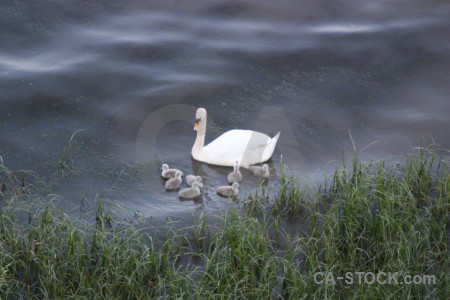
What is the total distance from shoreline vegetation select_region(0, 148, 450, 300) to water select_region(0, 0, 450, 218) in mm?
783

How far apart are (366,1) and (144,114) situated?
529 centimetres

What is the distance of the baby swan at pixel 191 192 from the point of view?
8055 millimetres

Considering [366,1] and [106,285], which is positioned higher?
[366,1]

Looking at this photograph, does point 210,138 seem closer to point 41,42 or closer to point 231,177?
point 231,177

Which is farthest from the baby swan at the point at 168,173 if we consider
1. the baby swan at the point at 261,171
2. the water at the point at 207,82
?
the baby swan at the point at 261,171

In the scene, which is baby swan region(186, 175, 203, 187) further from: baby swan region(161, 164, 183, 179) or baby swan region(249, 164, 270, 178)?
baby swan region(249, 164, 270, 178)

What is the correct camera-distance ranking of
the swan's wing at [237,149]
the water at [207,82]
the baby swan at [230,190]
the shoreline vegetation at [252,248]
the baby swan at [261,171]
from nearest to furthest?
the shoreline vegetation at [252,248] → the baby swan at [230,190] → the baby swan at [261,171] → the swan's wing at [237,149] → the water at [207,82]

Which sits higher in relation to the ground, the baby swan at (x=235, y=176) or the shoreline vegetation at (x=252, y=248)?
the baby swan at (x=235, y=176)

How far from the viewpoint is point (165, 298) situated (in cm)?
611

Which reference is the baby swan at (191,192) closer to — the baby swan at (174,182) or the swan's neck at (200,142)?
the baby swan at (174,182)

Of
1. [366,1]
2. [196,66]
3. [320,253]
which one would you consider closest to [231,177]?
[320,253]

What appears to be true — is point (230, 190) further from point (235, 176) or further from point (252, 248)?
point (252, 248)

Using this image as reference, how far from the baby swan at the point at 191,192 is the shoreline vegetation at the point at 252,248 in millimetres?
529

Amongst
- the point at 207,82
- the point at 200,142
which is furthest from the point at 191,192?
the point at 207,82
